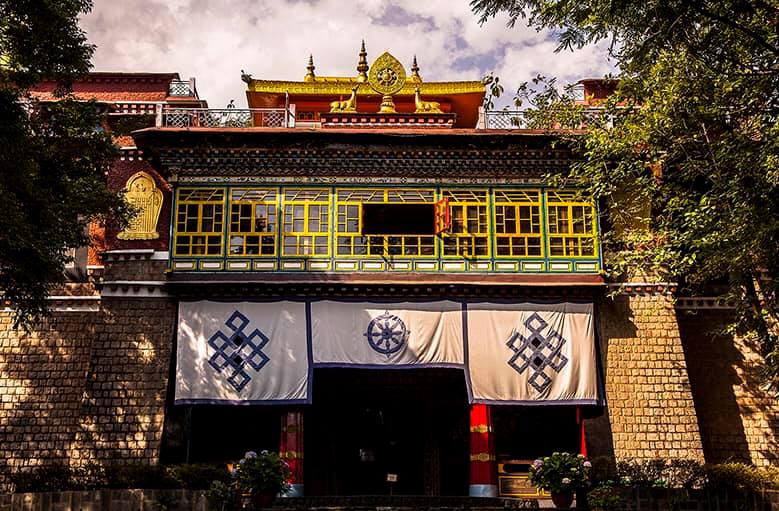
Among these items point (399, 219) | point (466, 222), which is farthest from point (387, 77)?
point (466, 222)

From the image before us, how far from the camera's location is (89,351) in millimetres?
19266

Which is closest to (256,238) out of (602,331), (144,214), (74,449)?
(144,214)

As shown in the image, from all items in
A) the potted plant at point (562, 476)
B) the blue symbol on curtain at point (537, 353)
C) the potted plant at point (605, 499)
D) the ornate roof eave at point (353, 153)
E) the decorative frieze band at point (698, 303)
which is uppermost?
the ornate roof eave at point (353, 153)

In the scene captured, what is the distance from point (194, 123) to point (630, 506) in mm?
12536

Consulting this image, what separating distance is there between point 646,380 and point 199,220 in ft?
32.3

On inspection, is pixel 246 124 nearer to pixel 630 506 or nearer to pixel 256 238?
pixel 256 238

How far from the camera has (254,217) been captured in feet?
62.3

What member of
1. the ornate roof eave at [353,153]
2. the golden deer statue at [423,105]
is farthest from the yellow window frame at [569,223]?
the golden deer statue at [423,105]

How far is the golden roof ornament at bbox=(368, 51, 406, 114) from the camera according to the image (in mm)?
25625

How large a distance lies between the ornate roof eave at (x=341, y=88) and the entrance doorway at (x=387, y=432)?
9.49 metres

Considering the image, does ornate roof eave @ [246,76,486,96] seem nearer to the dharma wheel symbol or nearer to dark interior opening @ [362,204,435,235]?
the dharma wheel symbol

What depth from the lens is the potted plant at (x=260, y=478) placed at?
1523 centimetres

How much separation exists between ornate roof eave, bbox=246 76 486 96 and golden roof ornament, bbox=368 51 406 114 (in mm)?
526

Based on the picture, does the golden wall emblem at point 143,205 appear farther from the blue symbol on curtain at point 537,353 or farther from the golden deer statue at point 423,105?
the golden deer statue at point 423,105
